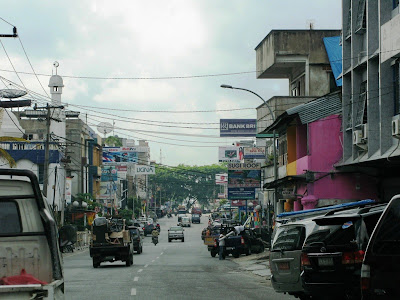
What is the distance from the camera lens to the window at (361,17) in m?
29.4

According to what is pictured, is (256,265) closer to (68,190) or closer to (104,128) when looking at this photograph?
(68,190)

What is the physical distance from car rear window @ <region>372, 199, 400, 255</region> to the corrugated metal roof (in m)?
25.1

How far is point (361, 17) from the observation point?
97.1ft

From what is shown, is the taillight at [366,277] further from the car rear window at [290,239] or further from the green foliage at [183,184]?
the green foliage at [183,184]

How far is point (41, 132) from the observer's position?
7931cm

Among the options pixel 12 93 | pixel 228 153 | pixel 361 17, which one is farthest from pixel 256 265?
pixel 228 153

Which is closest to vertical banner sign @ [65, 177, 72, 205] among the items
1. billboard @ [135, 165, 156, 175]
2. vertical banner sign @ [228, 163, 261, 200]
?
vertical banner sign @ [228, 163, 261, 200]

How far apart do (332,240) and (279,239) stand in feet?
11.5

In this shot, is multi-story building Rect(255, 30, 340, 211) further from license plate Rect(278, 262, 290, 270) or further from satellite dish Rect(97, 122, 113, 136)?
satellite dish Rect(97, 122, 113, 136)

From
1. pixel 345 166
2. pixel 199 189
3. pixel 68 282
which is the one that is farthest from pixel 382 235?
pixel 199 189

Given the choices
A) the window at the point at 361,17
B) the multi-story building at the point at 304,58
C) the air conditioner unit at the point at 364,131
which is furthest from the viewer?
the multi-story building at the point at 304,58

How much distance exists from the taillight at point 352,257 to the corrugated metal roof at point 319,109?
20.6 meters

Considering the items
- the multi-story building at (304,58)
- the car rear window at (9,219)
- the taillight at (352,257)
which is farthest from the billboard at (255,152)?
the car rear window at (9,219)

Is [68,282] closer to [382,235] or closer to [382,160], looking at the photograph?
[382,160]
